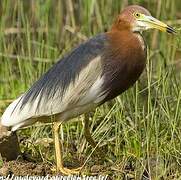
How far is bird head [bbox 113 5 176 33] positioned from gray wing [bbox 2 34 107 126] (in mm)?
148

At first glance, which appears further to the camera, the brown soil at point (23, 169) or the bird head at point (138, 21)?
the bird head at point (138, 21)

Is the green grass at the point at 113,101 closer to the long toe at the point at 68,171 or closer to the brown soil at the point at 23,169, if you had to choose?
the long toe at the point at 68,171

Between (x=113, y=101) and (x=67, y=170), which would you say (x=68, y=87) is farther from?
(x=113, y=101)

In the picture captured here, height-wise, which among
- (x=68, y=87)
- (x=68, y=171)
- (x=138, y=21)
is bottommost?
(x=68, y=171)

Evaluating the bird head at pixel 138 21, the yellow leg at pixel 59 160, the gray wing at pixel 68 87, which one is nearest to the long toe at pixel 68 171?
the yellow leg at pixel 59 160

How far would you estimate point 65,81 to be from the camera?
13.8 feet

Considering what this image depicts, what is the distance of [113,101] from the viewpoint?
5.20 meters

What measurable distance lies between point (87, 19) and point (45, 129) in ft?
4.95

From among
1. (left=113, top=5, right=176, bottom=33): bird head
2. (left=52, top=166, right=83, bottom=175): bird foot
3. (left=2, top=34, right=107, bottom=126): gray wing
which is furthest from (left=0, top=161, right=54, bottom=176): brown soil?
(left=113, top=5, right=176, bottom=33): bird head

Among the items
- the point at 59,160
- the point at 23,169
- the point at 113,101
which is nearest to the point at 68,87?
the point at 59,160

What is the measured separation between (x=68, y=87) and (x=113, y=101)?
3.46ft

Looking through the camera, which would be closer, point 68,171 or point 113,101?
point 68,171

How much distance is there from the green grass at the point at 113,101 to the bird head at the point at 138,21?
23 cm

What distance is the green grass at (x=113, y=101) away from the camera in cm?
410
